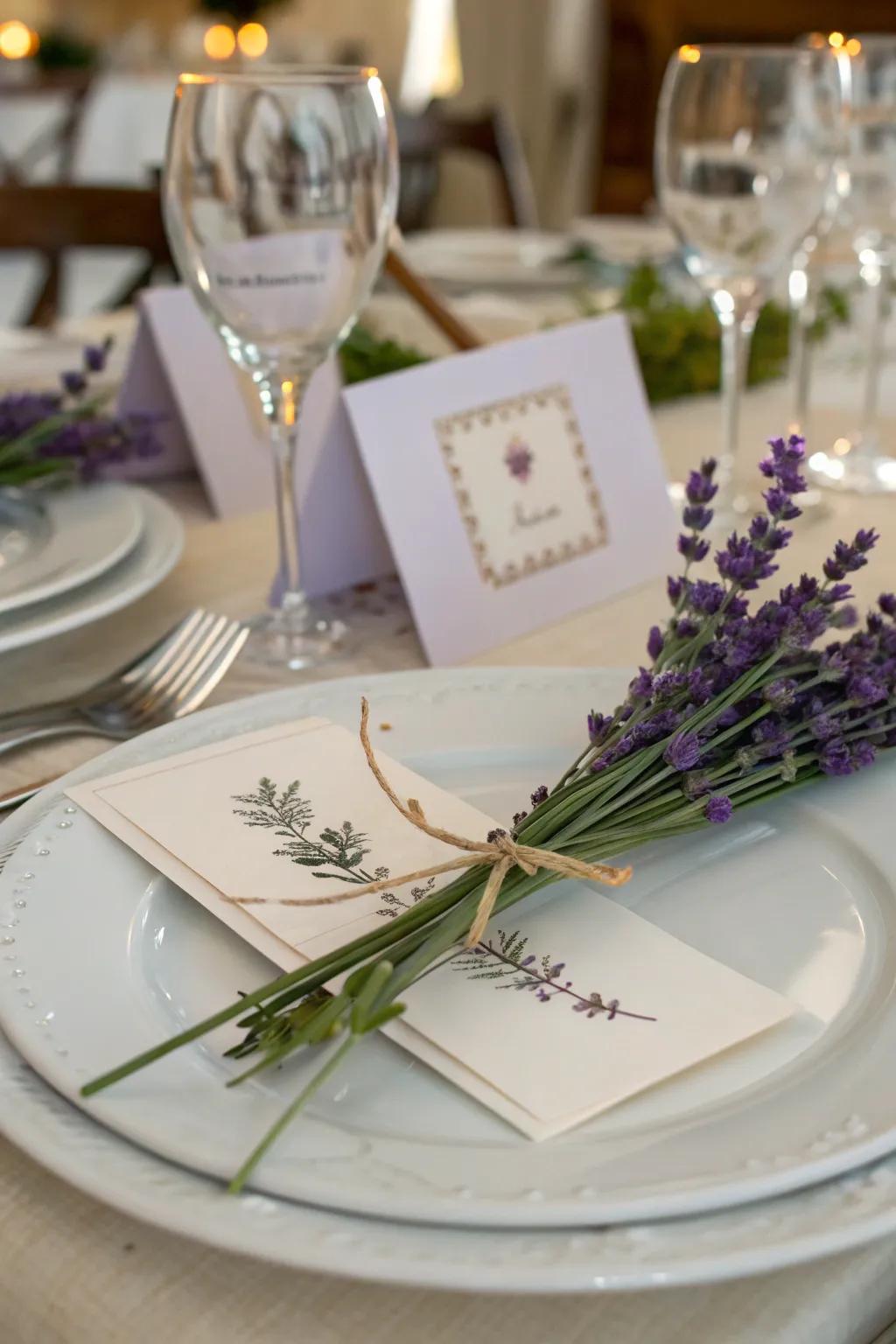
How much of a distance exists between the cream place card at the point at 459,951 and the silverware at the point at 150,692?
0.29 ft

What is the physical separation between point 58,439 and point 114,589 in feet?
0.50

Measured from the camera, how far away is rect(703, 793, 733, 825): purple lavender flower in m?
0.43

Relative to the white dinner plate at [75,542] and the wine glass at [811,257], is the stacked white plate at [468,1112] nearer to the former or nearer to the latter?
the white dinner plate at [75,542]

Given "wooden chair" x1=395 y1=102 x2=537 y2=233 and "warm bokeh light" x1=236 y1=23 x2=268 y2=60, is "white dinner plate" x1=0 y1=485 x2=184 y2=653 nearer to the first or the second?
"wooden chair" x1=395 y1=102 x2=537 y2=233

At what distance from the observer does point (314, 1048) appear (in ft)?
1.16

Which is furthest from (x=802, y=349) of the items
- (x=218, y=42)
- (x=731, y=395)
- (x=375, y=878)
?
(x=218, y=42)

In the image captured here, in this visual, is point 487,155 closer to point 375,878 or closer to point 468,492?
point 468,492

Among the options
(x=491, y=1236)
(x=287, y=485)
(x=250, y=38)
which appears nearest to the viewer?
(x=491, y=1236)

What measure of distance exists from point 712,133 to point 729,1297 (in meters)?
0.68

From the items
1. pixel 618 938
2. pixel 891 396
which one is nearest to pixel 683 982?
pixel 618 938

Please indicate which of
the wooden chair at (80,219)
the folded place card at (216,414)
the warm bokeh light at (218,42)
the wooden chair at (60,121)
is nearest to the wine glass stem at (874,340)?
the folded place card at (216,414)

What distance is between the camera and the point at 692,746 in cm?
43

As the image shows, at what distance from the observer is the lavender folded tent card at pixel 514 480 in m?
0.68

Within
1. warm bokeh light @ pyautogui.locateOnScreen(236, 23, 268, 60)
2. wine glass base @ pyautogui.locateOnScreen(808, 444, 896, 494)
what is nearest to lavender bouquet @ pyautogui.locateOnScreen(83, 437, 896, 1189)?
wine glass base @ pyautogui.locateOnScreen(808, 444, 896, 494)
